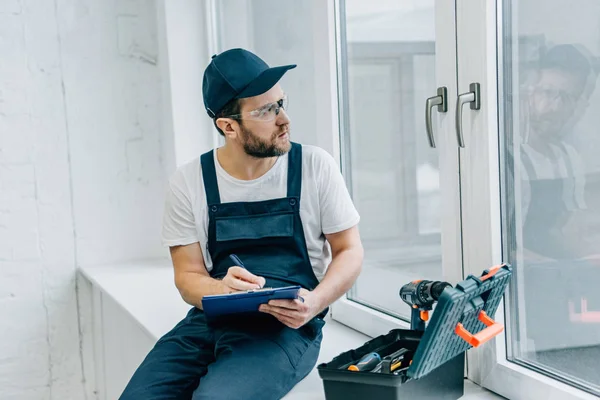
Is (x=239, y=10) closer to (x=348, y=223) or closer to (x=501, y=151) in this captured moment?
(x=348, y=223)

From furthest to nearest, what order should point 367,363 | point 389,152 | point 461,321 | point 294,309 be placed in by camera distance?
point 389,152, point 294,309, point 367,363, point 461,321

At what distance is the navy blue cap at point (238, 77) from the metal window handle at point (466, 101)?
0.41 m

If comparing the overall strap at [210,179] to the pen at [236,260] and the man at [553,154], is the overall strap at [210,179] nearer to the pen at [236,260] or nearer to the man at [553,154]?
the pen at [236,260]

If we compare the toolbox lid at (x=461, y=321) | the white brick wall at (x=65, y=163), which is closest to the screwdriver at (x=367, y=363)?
the toolbox lid at (x=461, y=321)

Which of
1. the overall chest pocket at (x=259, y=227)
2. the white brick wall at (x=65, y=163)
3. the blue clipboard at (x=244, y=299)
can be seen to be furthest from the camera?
the white brick wall at (x=65, y=163)

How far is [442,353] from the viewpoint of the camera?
1.26 meters

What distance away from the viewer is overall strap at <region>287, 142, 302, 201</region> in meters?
1.62

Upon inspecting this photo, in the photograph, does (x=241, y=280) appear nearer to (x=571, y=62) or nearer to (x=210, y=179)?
(x=210, y=179)

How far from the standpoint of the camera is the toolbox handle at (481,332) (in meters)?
1.22

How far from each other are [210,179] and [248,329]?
391 mm

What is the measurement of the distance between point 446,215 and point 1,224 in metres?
2.01

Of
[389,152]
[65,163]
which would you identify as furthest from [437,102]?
[65,163]

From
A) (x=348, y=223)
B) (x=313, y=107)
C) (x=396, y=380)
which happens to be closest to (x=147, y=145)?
(x=313, y=107)

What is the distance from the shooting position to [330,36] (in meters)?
1.96
